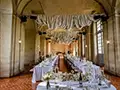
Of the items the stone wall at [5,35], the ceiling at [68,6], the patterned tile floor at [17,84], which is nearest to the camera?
the patterned tile floor at [17,84]

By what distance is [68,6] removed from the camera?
41.1ft

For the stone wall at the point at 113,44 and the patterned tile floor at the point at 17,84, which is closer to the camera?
the patterned tile floor at the point at 17,84

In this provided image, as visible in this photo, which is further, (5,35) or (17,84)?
(5,35)

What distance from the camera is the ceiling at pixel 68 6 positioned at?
11181mm

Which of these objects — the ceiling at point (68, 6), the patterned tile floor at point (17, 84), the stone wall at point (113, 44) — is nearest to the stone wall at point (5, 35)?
the ceiling at point (68, 6)

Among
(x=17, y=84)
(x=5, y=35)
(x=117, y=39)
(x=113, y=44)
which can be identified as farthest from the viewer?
(x=113, y=44)

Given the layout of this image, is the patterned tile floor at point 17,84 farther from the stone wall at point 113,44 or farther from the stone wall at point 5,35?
the stone wall at point 113,44

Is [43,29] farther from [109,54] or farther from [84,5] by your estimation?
[109,54]

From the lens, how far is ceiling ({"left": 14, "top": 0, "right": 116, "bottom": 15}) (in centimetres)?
1118

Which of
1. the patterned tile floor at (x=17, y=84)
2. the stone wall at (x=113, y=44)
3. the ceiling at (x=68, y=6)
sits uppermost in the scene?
the ceiling at (x=68, y=6)

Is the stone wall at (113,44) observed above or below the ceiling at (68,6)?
below

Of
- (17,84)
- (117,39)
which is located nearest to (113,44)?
(117,39)

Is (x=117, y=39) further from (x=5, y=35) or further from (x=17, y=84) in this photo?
(x=5, y=35)

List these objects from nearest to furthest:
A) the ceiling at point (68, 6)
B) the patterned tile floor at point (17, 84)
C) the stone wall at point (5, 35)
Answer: the patterned tile floor at point (17, 84) → the stone wall at point (5, 35) → the ceiling at point (68, 6)
